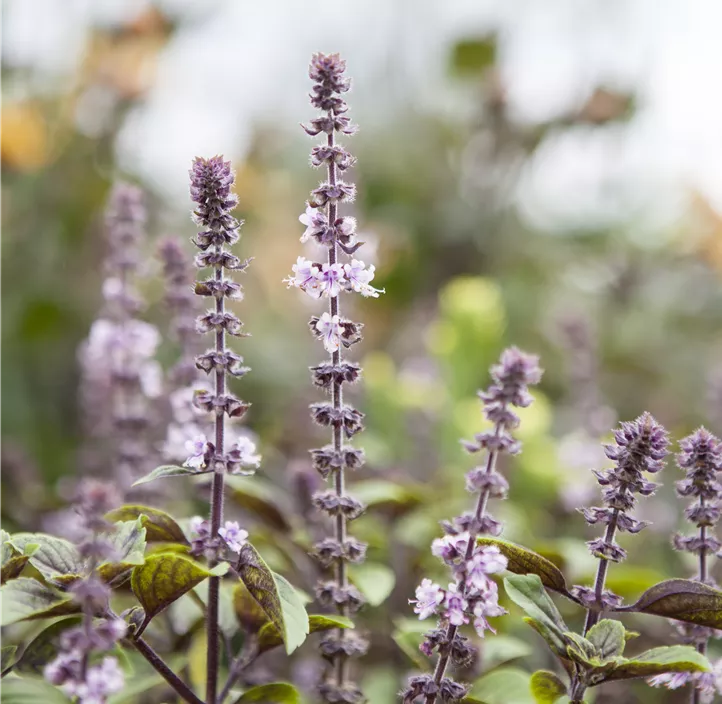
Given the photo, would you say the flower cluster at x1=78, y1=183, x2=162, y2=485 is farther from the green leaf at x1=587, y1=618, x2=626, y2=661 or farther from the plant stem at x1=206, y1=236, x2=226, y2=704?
the green leaf at x1=587, y1=618, x2=626, y2=661

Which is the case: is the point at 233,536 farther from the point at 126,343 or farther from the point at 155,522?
the point at 126,343

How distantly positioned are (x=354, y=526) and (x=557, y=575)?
1.35 ft

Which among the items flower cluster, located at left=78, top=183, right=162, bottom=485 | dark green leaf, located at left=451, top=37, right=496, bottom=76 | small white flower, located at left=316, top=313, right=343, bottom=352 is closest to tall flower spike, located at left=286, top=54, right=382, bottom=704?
small white flower, located at left=316, top=313, right=343, bottom=352

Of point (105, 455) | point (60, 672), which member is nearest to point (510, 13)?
point (105, 455)

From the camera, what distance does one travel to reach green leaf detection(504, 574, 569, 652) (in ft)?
1.94

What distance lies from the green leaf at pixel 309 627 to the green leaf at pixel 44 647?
0.50ft

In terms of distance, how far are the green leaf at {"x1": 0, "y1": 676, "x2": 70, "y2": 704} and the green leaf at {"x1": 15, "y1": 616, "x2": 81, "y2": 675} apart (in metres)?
0.06

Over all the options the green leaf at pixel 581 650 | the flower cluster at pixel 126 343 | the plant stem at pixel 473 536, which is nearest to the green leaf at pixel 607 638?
the green leaf at pixel 581 650

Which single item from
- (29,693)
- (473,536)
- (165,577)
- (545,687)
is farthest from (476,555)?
(29,693)

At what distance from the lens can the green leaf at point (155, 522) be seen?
0.69m

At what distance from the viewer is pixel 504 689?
2.31ft

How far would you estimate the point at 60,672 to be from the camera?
513 millimetres

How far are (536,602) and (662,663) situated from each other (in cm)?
10

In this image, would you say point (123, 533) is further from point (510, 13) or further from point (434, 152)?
point (510, 13)
